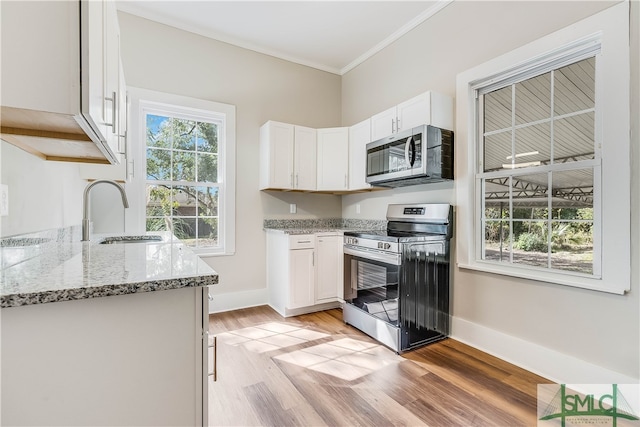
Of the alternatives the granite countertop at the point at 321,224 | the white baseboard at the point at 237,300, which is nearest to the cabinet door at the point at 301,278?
the granite countertop at the point at 321,224

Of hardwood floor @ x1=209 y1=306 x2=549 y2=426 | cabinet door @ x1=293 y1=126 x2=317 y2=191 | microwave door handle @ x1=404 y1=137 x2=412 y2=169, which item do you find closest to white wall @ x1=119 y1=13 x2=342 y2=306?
cabinet door @ x1=293 y1=126 x2=317 y2=191

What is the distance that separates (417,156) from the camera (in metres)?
2.48

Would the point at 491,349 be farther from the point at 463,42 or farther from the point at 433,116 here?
the point at 463,42

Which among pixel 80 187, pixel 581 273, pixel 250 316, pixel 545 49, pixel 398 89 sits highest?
pixel 398 89

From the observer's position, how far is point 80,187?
2.25 meters

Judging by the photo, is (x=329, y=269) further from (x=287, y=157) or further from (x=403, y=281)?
(x=287, y=157)

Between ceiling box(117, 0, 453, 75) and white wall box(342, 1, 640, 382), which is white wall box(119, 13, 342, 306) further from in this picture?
white wall box(342, 1, 640, 382)

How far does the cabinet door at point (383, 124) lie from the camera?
2.88m

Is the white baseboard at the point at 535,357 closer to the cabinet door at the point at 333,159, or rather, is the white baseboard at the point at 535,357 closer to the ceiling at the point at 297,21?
the cabinet door at the point at 333,159

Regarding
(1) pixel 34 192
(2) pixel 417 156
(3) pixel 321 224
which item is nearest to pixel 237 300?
(3) pixel 321 224

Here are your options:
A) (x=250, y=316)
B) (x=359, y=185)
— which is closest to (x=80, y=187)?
(x=250, y=316)

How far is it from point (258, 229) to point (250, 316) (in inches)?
39.4

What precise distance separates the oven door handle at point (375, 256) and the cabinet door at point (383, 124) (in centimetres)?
121

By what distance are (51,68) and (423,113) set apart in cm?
247
